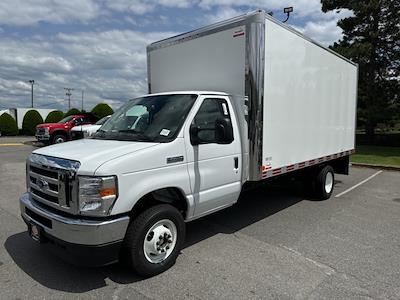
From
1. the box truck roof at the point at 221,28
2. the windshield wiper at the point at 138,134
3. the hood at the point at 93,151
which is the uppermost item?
the box truck roof at the point at 221,28

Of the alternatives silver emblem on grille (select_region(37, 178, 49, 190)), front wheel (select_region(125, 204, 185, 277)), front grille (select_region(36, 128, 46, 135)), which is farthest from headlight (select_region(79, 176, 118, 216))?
front grille (select_region(36, 128, 46, 135))

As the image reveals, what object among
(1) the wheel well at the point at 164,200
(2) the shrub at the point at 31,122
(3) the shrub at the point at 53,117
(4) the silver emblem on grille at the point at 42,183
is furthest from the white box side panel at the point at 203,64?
(3) the shrub at the point at 53,117

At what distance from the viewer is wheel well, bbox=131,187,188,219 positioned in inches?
161

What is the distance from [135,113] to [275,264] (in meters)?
2.76

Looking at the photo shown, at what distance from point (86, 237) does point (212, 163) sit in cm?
193

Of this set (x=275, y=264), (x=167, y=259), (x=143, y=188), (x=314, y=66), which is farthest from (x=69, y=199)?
(x=314, y=66)

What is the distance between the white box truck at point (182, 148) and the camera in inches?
143

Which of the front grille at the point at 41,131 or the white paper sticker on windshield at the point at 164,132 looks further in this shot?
the front grille at the point at 41,131

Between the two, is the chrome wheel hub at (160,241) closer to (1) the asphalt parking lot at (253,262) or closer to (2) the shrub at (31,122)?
(1) the asphalt parking lot at (253,262)

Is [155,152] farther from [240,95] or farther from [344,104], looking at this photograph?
[344,104]

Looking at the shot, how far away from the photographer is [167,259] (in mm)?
4199

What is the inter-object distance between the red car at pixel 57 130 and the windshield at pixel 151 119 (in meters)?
16.1

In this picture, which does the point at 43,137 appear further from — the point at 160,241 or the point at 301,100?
the point at 160,241

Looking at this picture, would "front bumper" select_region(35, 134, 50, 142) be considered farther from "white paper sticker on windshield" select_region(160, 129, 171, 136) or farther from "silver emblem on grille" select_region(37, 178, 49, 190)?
"white paper sticker on windshield" select_region(160, 129, 171, 136)
